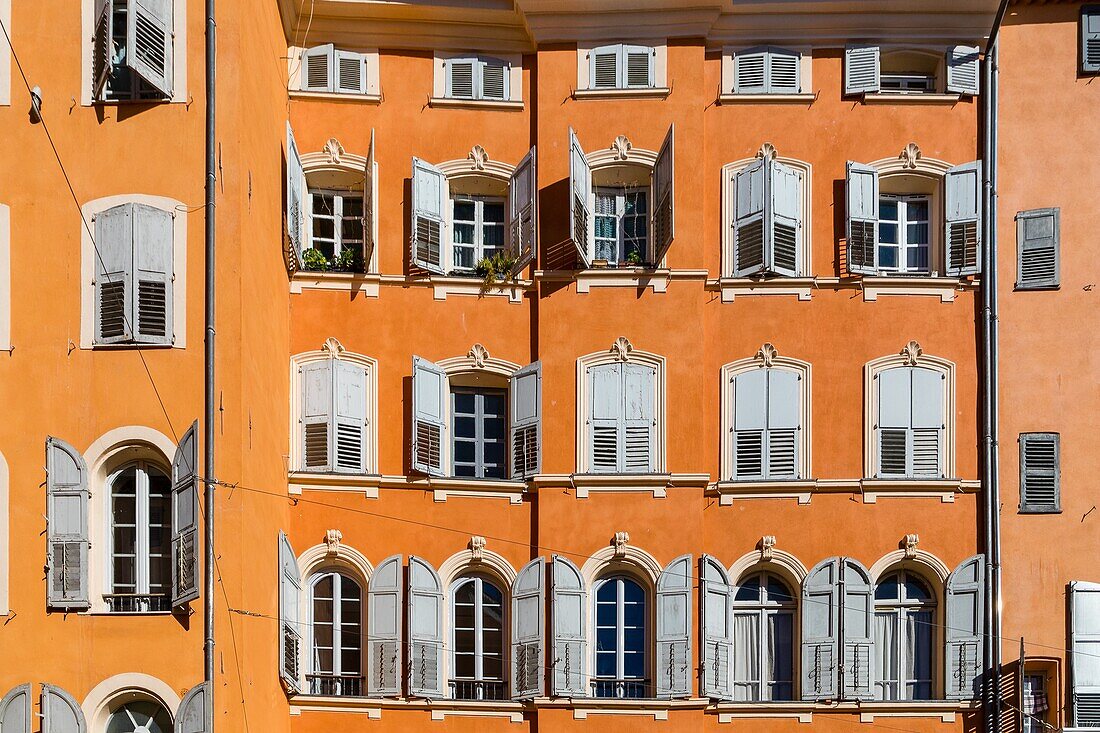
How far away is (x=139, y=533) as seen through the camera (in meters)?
22.9

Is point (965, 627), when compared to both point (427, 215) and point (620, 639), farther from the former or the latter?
point (427, 215)

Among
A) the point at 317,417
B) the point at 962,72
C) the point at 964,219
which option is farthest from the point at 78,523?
the point at 962,72

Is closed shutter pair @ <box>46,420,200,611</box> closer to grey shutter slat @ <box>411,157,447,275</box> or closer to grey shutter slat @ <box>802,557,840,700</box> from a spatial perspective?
grey shutter slat @ <box>411,157,447,275</box>

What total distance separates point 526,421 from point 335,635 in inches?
184

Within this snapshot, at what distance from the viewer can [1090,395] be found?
26672mm

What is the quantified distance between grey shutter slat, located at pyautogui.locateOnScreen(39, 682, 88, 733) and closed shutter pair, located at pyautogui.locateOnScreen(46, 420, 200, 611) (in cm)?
116

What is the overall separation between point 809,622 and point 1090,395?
600cm

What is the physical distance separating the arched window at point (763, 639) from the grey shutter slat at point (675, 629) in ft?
3.85

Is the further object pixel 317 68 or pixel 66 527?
pixel 317 68

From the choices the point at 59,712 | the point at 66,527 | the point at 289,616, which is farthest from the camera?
the point at 289,616

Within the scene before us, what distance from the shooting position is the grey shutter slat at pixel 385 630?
25.9 meters

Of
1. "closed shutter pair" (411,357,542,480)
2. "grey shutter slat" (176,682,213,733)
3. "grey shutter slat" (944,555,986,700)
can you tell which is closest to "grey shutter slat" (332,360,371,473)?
"closed shutter pair" (411,357,542,480)

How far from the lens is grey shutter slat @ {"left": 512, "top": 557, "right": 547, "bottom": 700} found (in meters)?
25.7

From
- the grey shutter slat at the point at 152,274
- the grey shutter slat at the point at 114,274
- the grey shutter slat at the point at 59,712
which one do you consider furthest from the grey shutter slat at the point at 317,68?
the grey shutter slat at the point at 59,712
